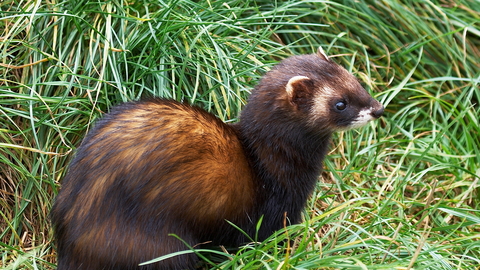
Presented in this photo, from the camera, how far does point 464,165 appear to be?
19.4ft

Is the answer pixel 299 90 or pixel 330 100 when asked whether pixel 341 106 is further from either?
pixel 299 90

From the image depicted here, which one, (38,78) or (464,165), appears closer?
(38,78)

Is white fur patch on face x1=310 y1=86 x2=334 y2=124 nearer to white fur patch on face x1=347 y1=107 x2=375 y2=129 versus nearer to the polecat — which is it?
the polecat

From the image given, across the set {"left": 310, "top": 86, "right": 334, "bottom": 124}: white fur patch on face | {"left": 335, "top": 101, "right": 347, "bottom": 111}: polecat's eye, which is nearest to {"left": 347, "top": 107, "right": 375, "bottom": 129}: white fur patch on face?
{"left": 335, "top": 101, "right": 347, "bottom": 111}: polecat's eye

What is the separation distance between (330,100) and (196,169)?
100 cm

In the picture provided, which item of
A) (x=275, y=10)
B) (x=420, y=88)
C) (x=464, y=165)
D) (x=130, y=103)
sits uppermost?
(x=275, y=10)

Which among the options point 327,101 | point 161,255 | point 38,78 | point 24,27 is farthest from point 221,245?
point 24,27

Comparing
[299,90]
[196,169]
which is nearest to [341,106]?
[299,90]

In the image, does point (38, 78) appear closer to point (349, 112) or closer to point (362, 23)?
point (349, 112)

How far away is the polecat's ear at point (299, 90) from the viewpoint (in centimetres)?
437

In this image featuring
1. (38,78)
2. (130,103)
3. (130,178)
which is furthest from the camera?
(38,78)

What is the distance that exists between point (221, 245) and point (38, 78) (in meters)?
1.84

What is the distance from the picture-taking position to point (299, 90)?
4398mm

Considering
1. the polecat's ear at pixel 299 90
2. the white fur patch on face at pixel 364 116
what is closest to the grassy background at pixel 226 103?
the white fur patch on face at pixel 364 116
